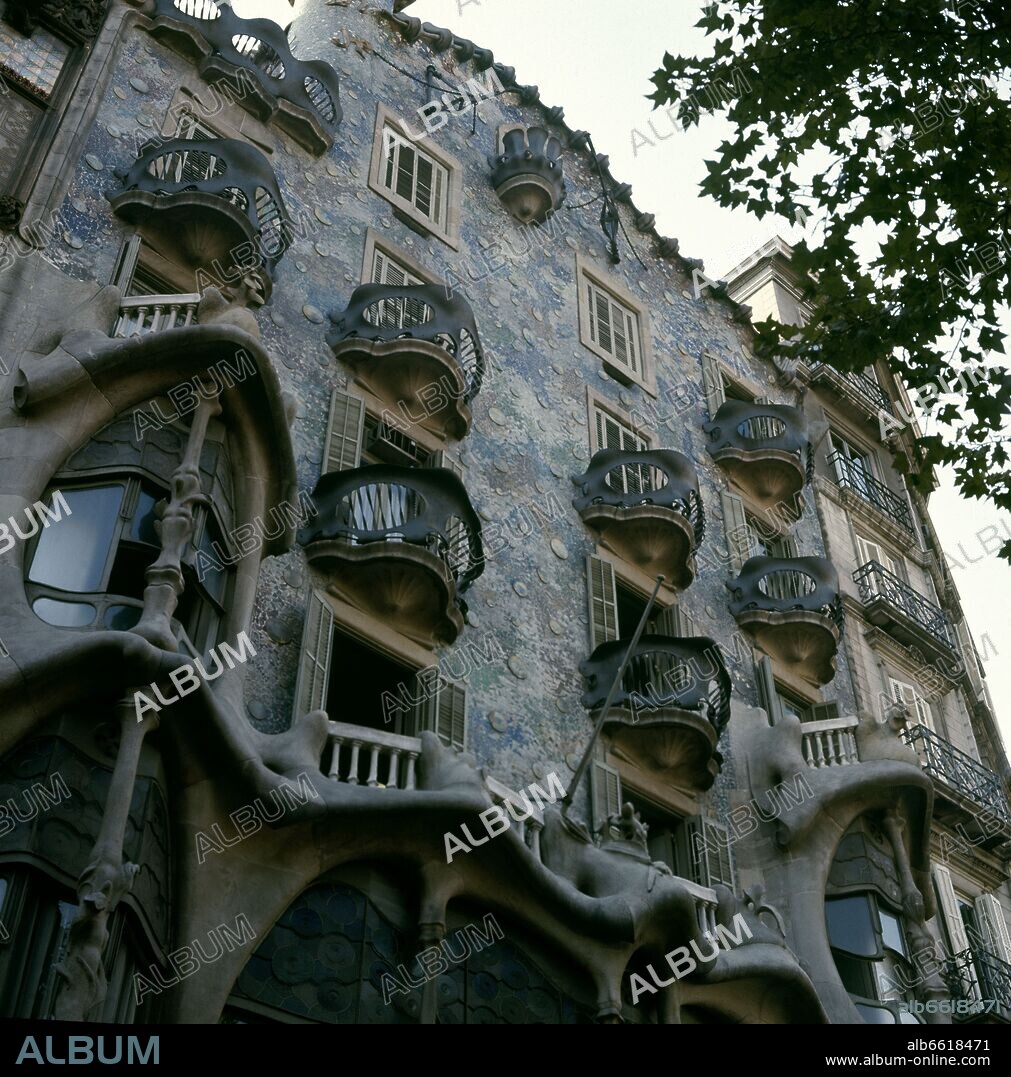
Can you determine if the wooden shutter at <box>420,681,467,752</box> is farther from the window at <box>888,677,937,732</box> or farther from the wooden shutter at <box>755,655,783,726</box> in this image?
the window at <box>888,677,937,732</box>

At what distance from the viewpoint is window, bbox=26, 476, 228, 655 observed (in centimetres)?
1297

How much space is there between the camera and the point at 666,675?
1948cm

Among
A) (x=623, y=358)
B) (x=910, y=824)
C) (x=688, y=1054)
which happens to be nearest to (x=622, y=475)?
(x=623, y=358)

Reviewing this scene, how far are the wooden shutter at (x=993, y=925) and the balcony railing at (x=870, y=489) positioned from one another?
29.8 feet

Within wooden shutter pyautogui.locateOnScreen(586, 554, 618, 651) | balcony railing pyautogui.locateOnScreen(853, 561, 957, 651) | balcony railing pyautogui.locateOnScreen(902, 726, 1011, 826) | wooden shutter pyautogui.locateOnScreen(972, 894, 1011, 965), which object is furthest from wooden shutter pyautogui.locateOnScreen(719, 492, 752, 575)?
wooden shutter pyautogui.locateOnScreen(972, 894, 1011, 965)

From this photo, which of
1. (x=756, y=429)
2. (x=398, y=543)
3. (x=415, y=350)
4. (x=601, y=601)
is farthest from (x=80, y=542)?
(x=756, y=429)

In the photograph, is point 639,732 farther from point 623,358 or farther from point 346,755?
point 623,358

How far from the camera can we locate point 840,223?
1547 cm

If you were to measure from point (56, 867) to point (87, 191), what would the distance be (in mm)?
9970

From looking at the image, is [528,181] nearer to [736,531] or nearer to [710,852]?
[736,531]

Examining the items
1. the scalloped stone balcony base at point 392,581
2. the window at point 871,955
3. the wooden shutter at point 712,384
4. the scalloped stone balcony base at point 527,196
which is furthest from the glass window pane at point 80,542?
the wooden shutter at point 712,384

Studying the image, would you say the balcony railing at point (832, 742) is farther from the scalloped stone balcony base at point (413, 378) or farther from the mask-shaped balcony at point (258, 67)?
the mask-shaped balcony at point (258, 67)

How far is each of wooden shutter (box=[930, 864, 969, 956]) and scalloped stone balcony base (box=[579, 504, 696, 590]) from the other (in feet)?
20.8

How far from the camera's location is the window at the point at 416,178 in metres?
23.2
